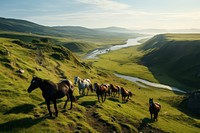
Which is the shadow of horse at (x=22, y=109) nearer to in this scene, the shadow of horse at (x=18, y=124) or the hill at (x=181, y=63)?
the shadow of horse at (x=18, y=124)

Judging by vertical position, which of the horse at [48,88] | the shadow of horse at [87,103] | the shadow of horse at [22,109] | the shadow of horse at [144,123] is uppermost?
the horse at [48,88]

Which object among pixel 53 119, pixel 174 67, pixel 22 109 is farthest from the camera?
pixel 174 67

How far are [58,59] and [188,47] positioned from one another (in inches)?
4881

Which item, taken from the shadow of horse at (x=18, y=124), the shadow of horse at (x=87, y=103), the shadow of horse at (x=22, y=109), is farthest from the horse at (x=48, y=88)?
the shadow of horse at (x=87, y=103)

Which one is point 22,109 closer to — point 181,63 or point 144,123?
point 144,123

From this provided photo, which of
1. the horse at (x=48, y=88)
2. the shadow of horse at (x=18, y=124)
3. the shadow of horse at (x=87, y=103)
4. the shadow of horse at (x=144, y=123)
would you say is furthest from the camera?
the shadow of horse at (x=87, y=103)

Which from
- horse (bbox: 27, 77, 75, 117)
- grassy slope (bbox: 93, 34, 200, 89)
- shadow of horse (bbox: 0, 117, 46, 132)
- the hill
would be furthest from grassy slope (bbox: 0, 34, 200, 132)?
the hill

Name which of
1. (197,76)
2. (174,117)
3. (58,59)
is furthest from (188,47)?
(174,117)

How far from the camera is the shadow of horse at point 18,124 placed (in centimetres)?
2570

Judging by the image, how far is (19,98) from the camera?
35.0 metres

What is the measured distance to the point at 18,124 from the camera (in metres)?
26.6

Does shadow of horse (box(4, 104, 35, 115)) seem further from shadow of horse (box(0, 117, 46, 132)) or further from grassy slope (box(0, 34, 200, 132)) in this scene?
shadow of horse (box(0, 117, 46, 132))

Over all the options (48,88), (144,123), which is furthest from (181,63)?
(48,88)

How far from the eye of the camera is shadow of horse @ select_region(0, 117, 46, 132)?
25.7 metres
